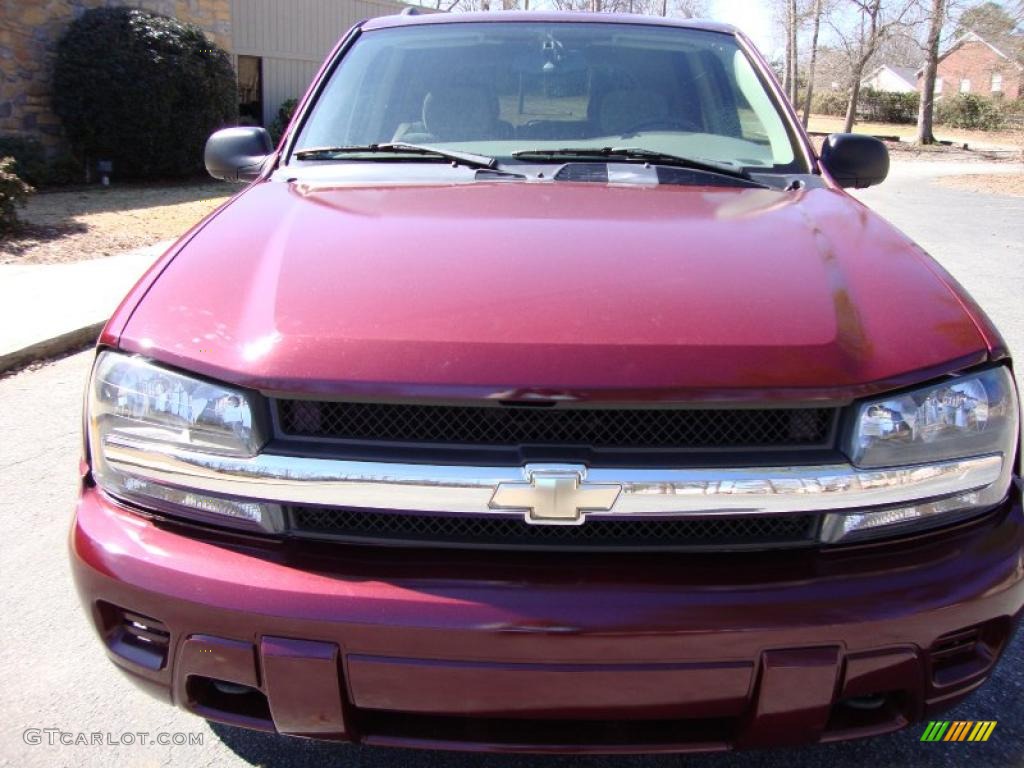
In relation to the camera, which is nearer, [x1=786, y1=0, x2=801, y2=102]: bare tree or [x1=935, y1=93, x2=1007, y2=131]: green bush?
[x1=786, y1=0, x2=801, y2=102]: bare tree

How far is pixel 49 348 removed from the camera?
5.57 metres

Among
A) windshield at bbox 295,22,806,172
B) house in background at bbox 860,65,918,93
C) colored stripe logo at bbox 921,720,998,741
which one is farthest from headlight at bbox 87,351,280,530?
house in background at bbox 860,65,918,93

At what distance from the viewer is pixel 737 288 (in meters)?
1.87

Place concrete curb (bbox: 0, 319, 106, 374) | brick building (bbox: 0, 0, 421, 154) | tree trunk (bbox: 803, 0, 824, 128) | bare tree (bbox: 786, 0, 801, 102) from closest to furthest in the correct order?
concrete curb (bbox: 0, 319, 106, 374) < brick building (bbox: 0, 0, 421, 154) < tree trunk (bbox: 803, 0, 824, 128) < bare tree (bbox: 786, 0, 801, 102)

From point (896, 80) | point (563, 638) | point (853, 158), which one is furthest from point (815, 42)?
point (896, 80)

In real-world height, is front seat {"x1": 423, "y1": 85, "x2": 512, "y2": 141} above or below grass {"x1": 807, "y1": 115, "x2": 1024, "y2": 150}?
above

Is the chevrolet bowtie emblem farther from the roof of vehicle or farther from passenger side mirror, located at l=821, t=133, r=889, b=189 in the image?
the roof of vehicle

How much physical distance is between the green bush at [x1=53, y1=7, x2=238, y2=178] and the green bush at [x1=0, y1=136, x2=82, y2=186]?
435 millimetres

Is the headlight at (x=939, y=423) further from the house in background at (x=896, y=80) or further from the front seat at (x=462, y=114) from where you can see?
the house in background at (x=896, y=80)

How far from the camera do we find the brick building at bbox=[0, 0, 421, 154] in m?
12.3

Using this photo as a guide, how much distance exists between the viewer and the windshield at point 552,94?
2998 millimetres

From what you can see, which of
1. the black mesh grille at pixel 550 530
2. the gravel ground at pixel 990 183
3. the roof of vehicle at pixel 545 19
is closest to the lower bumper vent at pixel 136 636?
the black mesh grille at pixel 550 530

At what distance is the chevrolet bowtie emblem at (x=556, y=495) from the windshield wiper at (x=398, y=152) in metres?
1.36

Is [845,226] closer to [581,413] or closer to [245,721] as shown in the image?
[581,413]
